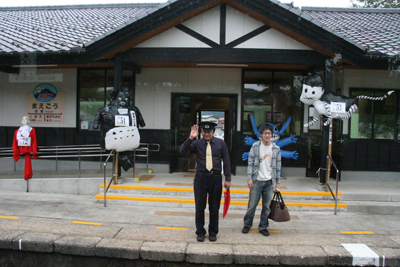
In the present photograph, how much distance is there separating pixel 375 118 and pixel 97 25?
9855 mm

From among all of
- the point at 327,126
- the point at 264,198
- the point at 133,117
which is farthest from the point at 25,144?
the point at 327,126

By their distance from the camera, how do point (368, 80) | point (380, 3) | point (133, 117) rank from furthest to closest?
1. point (380, 3)
2. point (368, 80)
3. point (133, 117)

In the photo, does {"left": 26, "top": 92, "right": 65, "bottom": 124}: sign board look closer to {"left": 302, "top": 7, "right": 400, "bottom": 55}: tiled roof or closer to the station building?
the station building

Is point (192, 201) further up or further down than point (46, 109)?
further down

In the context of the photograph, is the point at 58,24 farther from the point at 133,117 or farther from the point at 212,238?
the point at 212,238

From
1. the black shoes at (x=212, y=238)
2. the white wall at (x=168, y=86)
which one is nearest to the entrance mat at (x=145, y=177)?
the white wall at (x=168, y=86)

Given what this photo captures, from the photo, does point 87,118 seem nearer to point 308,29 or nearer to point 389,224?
point 308,29

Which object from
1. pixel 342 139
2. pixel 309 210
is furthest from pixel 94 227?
pixel 342 139

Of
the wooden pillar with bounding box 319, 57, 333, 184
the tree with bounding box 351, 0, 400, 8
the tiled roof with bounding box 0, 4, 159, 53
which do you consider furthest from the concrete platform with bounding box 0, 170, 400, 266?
the tree with bounding box 351, 0, 400, 8

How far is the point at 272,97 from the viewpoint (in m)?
8.66

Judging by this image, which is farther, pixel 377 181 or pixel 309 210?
pixel 377 181

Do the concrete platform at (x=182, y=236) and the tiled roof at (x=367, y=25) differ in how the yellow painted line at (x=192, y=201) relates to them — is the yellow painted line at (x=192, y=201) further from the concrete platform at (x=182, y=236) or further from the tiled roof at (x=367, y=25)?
the tiled roof at (x=367, y=25)

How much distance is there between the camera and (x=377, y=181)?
833 centimetres

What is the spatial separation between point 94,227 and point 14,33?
7.86m
